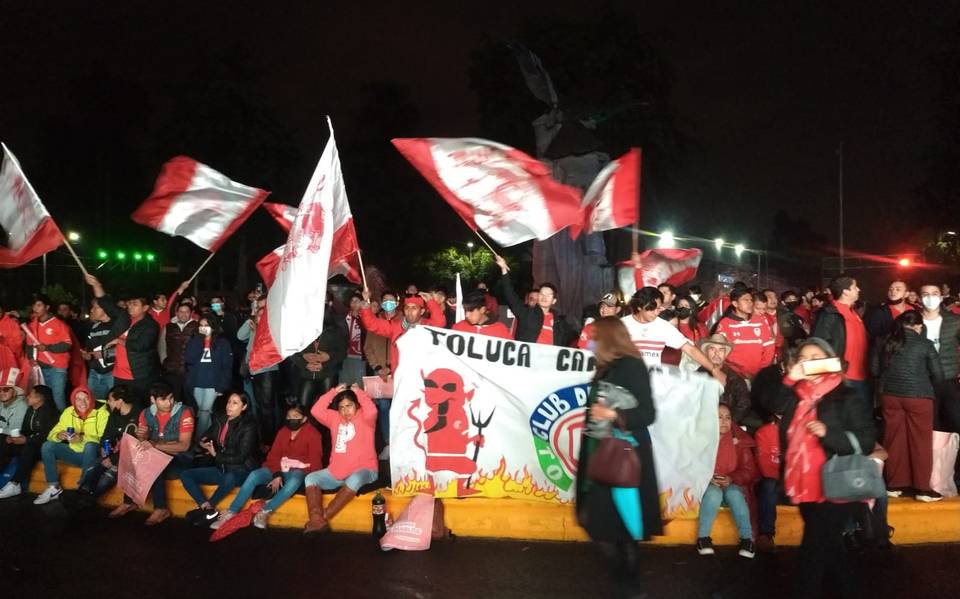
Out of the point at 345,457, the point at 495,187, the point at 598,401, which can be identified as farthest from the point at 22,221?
the point at 598,401

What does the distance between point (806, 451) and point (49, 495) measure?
23.4ft

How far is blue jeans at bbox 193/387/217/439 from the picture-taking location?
9.46m

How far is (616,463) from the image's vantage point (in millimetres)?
4492

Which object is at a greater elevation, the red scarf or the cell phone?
the cell phone

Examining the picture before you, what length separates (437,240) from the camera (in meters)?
47.7

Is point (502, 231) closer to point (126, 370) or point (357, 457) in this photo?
point (357, 457)

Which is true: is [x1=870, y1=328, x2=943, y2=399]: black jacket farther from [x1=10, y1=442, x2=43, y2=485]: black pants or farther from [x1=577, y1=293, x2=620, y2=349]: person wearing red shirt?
[x1=10, y1=442, x2=43, y2=485]: black pants

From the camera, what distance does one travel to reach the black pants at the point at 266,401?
9.99 metres

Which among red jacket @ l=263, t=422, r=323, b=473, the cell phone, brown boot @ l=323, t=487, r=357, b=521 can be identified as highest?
the cell phone

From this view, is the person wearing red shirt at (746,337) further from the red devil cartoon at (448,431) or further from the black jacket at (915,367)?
the red devil cartoon at (448,431)

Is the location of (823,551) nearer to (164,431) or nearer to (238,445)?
(238,445)

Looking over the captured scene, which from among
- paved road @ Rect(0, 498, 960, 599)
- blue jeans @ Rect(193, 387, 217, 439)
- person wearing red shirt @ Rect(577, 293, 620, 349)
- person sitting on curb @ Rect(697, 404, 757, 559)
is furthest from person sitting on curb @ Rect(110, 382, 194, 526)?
person sitting on curb @ Rect(697, 404, 757, 559)

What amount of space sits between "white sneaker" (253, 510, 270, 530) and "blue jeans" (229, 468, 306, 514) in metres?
0.05

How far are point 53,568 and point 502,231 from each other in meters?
4.52
